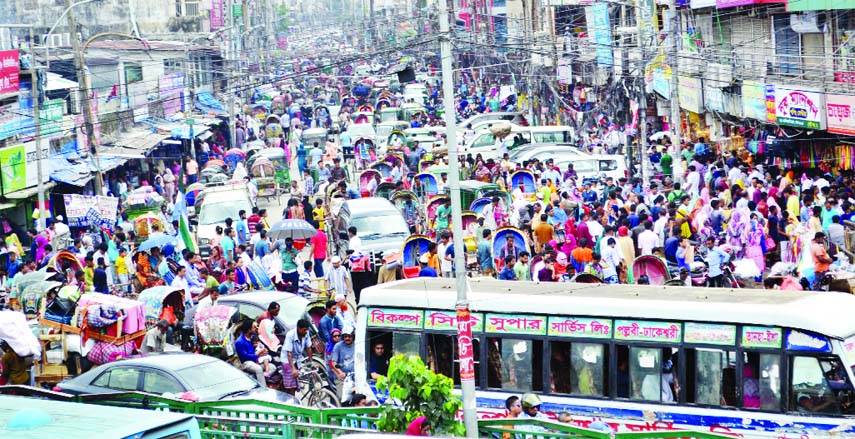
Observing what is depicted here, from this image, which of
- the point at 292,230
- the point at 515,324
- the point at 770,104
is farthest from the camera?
the point at 770,104

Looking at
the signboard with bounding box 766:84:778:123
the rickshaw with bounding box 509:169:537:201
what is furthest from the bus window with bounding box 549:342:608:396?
the rickshaw with bounding box 509:169:537:201

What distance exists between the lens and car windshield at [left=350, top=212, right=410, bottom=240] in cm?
2556

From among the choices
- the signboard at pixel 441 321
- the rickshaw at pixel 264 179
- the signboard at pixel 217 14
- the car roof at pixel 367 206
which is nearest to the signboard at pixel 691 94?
the car roof at pixel 367 206

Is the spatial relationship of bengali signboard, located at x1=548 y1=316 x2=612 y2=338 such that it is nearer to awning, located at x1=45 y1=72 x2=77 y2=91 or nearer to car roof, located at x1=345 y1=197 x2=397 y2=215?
car roof, located at x1=345 y1=197 x2=397 y2=215

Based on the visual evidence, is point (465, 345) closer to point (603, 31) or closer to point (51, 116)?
point (51, 116)

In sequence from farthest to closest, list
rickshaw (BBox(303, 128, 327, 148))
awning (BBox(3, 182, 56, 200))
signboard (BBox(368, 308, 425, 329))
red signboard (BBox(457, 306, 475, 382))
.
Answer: rickshaw (BBox(303, 128, 327, 148)), awning (BBox(3, 182, 56, 200)), signboard (BBox(368, 308, 425, 329)), red signboard (BBox(457, 306, 475, 382))

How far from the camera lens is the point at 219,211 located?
29672 mm

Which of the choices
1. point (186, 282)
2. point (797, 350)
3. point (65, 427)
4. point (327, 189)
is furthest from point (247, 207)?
point (65, 427)

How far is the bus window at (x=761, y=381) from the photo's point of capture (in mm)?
12398

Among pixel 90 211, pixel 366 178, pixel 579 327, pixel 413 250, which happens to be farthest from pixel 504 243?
pixel 366 178

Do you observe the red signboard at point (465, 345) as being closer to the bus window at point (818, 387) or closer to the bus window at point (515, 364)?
the bus window at point (515, 364)

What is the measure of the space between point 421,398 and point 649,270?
30.3 feet

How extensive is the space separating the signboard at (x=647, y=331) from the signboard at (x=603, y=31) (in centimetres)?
3032

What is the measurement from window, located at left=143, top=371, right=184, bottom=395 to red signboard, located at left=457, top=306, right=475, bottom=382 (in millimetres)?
3283
